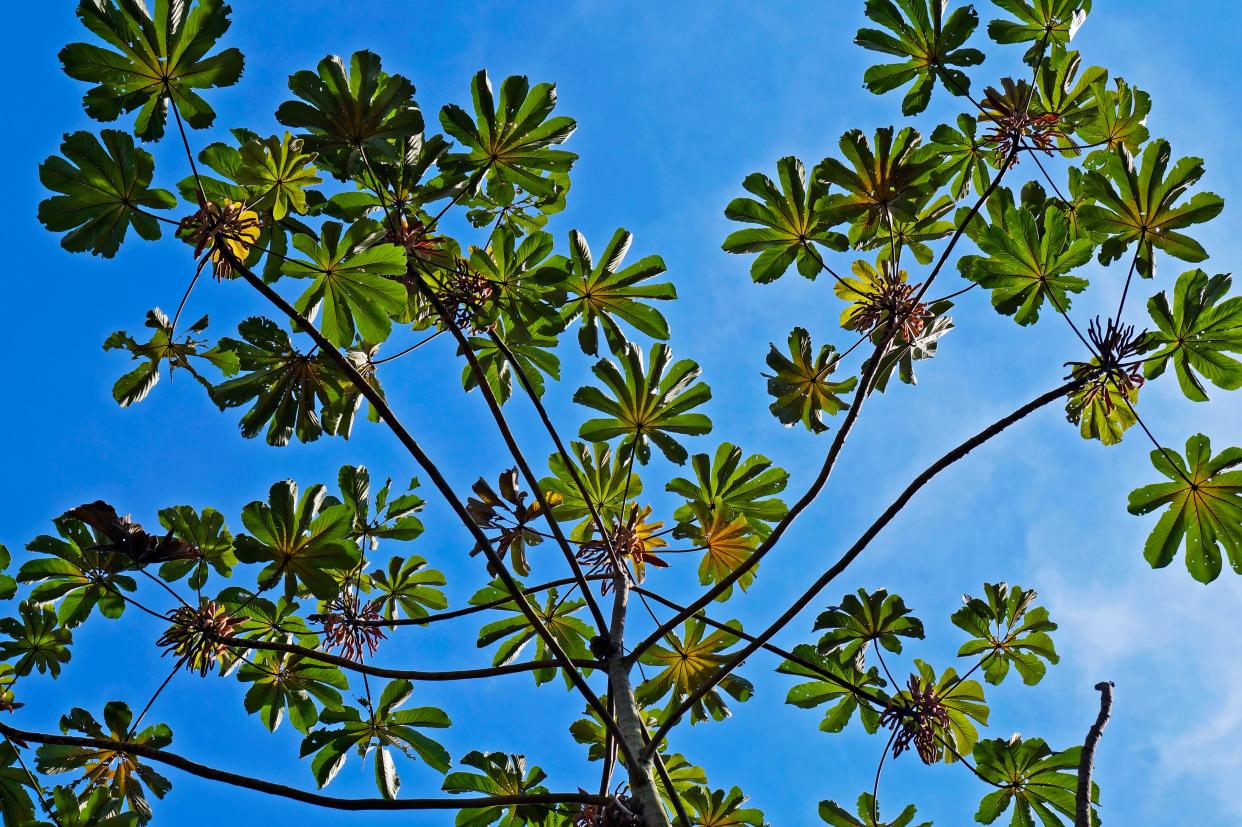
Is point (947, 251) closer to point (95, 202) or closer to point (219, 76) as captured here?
point (219, 76)

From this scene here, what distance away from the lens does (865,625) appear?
4984mm

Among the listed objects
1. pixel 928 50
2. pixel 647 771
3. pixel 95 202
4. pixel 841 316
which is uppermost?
pixel 928 50

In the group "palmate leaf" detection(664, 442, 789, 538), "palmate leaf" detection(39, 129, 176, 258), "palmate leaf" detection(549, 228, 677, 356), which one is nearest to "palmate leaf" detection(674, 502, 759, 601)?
"palmate leaf" detection(664, 442, 789, 538)

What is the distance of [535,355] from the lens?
A: 5.11 m

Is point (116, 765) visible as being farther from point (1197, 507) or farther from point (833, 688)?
point (1197, 507)

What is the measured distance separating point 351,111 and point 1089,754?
3.50 meters

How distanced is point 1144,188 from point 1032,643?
93.6 inches

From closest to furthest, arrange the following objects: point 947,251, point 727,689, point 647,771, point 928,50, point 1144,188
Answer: point 647,771 < point 947,251 < point 1144,188 < point 928,50 < point 727,689

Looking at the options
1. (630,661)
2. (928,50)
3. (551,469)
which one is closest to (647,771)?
(630,661)

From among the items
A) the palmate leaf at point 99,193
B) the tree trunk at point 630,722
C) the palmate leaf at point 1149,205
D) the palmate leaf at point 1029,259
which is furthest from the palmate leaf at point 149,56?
the palmate leaf at point 1149,205

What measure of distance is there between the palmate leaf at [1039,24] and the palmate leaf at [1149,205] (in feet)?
2.59

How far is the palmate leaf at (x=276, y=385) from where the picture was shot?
4320mm

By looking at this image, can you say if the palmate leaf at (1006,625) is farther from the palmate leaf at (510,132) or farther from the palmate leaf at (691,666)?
the palmate leaf at (510,132)

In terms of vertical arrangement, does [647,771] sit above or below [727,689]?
below
